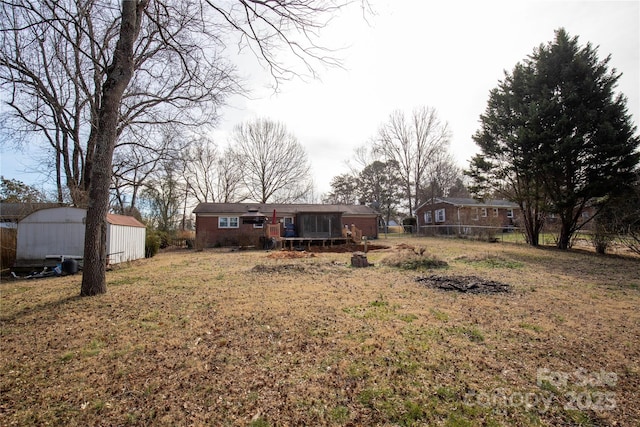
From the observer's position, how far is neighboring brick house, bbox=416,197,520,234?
30.9 meters

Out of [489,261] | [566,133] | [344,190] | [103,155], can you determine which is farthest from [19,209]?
[344,190]

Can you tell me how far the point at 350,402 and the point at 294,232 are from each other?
2178 cm

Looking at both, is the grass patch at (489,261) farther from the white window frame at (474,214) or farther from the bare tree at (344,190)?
the bare tree at (344,190)

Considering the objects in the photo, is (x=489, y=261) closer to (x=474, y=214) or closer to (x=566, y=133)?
(x=566, y=133)

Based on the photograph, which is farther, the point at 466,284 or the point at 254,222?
the point at 254,222

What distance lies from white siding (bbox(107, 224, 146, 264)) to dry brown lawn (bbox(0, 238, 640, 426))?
520cm

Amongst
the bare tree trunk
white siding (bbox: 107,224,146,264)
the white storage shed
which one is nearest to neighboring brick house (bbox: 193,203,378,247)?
white siding (bbox: 107,224,146,264)

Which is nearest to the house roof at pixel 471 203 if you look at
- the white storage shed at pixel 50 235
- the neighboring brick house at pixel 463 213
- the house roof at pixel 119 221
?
the neighboring brick house at pixel 463 213

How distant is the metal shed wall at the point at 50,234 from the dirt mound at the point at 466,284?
12.1 meters

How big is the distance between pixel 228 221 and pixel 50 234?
12740mm

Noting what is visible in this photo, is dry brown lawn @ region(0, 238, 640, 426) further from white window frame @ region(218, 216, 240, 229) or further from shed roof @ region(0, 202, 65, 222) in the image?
white window frame @ region(218, 216, 240, 229)

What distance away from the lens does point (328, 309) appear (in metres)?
5.34

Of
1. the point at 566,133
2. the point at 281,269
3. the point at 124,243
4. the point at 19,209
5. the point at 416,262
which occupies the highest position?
the point at 566,133

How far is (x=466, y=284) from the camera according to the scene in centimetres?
718
